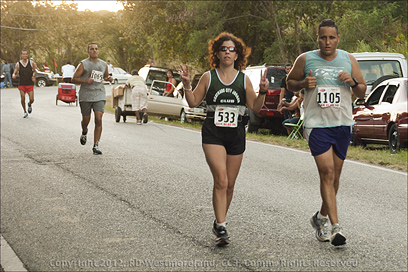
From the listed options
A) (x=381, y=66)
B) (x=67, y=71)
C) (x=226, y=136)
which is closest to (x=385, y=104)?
(x=381, y=66)

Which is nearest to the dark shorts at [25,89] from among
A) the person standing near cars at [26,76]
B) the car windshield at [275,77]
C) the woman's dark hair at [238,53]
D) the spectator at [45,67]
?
the person standing near cars at [26,76]

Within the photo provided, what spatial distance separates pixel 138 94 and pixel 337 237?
2893 millimetres

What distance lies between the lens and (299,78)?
5.22 meters

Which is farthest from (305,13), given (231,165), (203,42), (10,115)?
(10,115)

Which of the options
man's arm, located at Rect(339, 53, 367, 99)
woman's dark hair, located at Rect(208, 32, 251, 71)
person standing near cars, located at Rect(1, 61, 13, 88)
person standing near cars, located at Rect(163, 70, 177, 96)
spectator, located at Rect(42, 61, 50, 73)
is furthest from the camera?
spectator, located at Rect(42, 61, 50, 73)

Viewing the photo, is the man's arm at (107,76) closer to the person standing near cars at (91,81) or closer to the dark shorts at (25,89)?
the person standing near cars at (91,81)

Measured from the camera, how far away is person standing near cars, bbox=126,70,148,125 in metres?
7.30

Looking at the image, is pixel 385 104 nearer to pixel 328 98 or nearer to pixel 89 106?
pixel 328 98

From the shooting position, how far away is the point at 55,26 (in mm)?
7832

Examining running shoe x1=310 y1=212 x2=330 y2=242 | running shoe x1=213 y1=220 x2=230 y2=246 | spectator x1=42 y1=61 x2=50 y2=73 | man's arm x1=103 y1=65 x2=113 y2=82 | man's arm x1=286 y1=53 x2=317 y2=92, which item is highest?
man's arm x1=286 y1=53 x2=317 y2=92

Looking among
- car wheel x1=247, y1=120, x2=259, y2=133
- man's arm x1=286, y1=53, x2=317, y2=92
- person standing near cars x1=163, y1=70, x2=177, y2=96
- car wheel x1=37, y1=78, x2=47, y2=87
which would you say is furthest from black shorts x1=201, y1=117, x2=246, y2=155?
car wheel x1=37, y1=78, x2=47, y2=87

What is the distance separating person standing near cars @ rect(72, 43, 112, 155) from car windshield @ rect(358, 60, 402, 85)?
79.3 inches

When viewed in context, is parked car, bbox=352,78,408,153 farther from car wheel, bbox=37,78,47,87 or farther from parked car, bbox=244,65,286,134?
car wheel, bbox=37,78,47,87

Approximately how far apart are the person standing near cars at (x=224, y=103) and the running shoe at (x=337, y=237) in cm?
85
